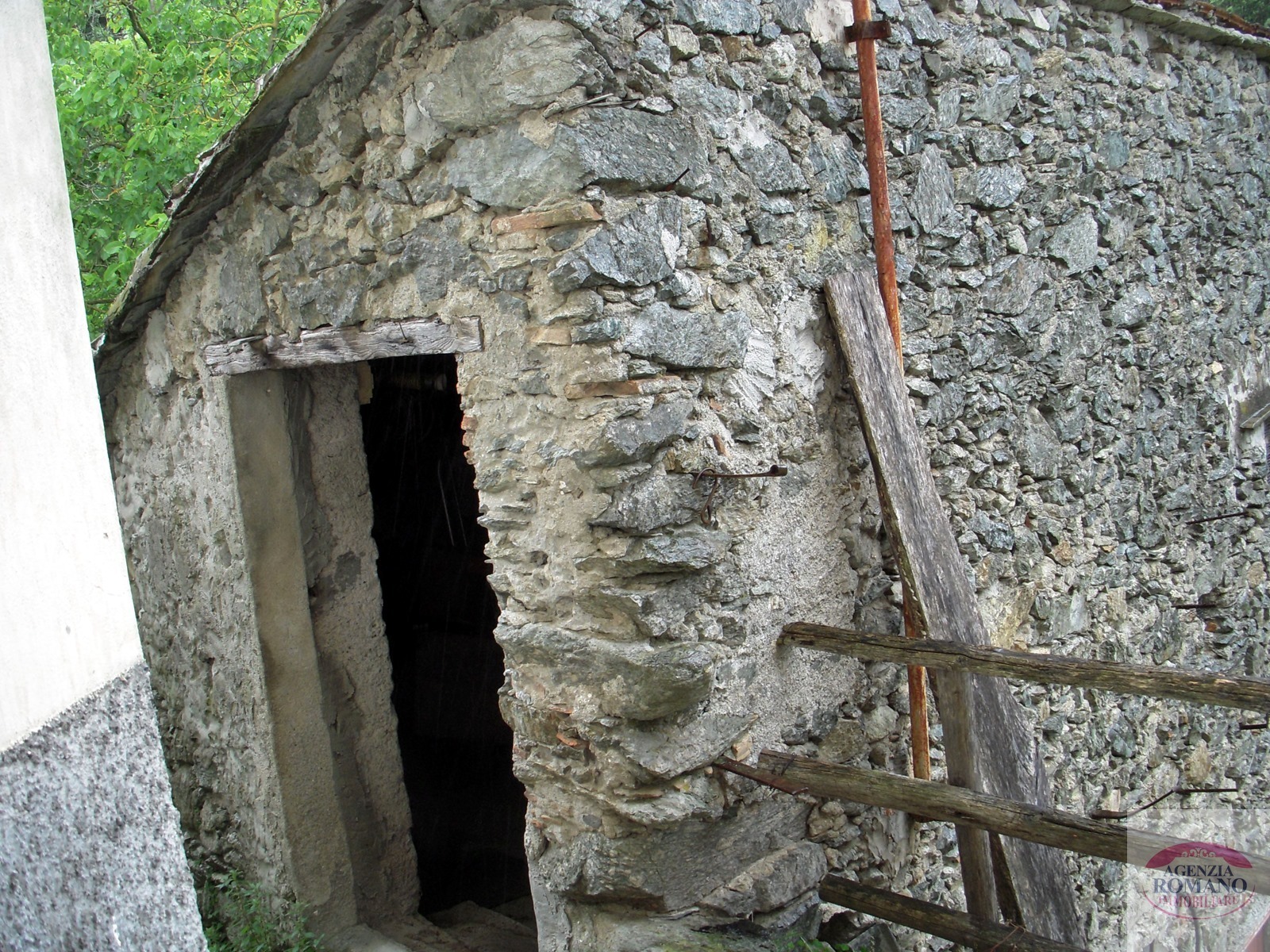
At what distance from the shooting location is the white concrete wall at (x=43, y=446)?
1.24 meters

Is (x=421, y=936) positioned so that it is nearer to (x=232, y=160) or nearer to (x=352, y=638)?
(x=352, y=638)

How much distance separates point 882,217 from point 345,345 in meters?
1.65

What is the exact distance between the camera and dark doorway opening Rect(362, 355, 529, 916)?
465 cm

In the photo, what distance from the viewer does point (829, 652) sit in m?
3.03

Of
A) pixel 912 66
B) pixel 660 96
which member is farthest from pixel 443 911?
pixel 912 66

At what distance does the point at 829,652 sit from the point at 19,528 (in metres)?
2.25

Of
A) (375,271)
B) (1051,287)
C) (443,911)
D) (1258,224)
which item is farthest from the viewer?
(1258,224)

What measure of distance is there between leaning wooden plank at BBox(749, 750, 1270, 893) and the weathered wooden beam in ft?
1.04

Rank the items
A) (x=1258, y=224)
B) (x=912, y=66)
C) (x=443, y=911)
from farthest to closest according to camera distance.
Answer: (x=1258, y=224) < (x=443, y=911) < (x=912, y=66)

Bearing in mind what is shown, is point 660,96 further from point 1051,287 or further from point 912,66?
point 1051,287

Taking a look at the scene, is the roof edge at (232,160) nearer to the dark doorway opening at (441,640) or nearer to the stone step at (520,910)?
the dark doorway opening at (441,640)

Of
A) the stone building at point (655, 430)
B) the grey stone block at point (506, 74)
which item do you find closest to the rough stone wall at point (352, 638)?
the stone building at point (655, 430)

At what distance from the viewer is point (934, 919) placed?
2.91 metres
